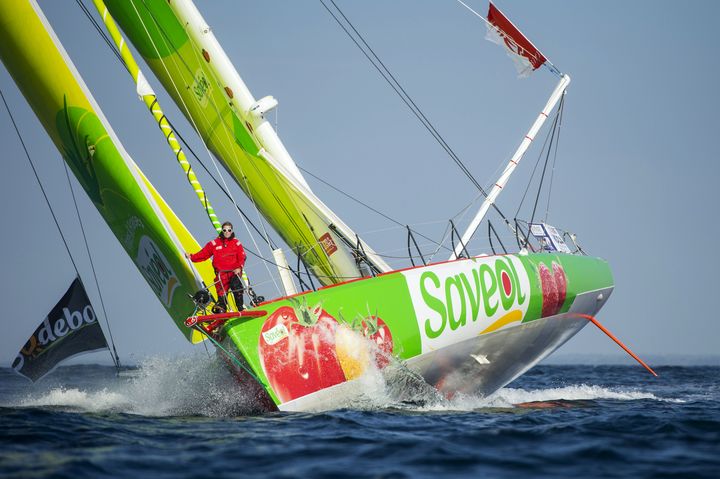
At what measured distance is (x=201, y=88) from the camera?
9.86 m

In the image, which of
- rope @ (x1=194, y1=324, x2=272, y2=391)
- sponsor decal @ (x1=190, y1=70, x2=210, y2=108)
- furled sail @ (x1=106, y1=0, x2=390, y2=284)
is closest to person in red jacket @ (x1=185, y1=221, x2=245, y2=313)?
rope @ (x1=194, y1=324, x2=272, y2=391)

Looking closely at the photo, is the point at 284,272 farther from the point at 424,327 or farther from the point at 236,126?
the point at 236,126

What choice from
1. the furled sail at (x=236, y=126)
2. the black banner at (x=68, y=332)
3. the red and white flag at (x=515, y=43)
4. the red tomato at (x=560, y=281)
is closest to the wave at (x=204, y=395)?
the black banner at (x=68, y=332)

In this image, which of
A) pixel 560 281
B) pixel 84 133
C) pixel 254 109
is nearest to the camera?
pixel 84 133

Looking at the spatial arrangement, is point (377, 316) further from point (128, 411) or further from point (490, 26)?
point (490, 26)

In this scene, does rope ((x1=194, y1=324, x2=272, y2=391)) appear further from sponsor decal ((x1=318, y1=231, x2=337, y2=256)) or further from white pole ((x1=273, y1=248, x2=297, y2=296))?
sponsor decal ((x1=318, y1=231, x2=337, y2=256))

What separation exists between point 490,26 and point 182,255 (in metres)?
6.84

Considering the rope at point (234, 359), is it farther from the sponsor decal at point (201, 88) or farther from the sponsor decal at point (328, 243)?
the sponsor decal at point (201, 88)

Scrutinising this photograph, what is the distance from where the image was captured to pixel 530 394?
1130 cm

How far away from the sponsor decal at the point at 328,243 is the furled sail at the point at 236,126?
0.01m

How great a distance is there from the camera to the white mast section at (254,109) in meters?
9.52

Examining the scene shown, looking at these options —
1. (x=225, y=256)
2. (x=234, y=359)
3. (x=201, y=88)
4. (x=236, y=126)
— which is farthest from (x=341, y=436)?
(x=201, y=88)

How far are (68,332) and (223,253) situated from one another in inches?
90.0

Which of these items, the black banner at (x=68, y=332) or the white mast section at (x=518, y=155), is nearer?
the black banner at (x=68, y=332)
